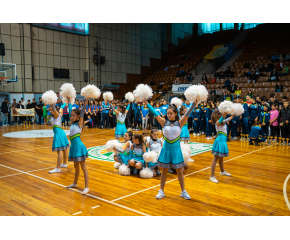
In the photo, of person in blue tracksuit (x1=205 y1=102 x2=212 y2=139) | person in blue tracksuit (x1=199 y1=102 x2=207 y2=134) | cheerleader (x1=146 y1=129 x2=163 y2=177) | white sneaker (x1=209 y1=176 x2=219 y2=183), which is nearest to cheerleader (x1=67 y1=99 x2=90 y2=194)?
cheerleader (x1=146 y1=129 x2=163 y2=177)

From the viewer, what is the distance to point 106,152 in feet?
23.3

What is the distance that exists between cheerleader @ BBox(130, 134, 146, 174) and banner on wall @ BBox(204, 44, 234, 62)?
16.0 meters

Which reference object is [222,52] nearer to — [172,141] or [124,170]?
[124,170]

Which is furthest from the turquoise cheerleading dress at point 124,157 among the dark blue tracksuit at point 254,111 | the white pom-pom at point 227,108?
the dark blue tracksuit at point 254,111

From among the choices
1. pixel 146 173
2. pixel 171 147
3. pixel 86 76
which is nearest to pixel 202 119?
pixel 146 173

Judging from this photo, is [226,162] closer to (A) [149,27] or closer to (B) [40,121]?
(B) [40,121]

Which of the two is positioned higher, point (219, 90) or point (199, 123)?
point (219, 90)

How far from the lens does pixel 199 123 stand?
10.6 metres

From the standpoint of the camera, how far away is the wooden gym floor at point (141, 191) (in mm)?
3262

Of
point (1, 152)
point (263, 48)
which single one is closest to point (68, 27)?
point (1, 152)

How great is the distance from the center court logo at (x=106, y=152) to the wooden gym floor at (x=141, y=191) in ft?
1.33

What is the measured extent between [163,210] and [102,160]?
10.4 feet

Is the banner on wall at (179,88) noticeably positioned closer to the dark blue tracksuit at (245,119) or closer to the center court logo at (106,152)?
the dark blue tracksuit at (245,119)

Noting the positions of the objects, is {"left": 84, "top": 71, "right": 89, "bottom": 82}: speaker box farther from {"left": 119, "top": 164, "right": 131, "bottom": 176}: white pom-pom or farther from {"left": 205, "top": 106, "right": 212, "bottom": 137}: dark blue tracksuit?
{"left": 119, "top": 164, "right": 131, "bottom": 176}: white pom-pom
